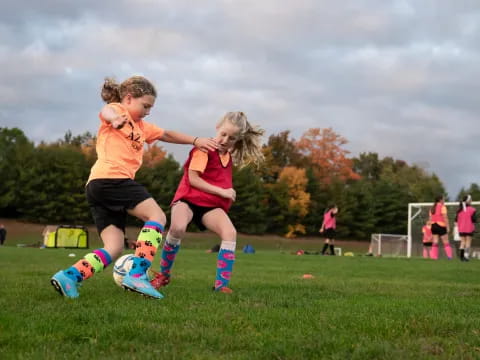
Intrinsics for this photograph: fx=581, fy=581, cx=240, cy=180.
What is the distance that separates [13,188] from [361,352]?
50.2 m

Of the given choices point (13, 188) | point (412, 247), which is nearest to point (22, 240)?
point (13, 188)

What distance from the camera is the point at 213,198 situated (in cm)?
588

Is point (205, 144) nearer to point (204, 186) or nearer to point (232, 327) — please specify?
point (204, 186)

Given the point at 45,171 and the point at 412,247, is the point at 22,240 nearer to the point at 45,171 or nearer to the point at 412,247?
the point at 45,171

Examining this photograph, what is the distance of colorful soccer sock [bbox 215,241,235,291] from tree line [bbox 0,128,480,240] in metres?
44.4

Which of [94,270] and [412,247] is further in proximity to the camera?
[412,247]

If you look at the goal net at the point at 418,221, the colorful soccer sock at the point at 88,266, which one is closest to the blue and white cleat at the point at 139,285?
the colorful soccer sock at the point at 88,266

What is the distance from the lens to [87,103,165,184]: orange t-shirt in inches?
191

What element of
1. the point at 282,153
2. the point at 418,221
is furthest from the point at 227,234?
the point at 282,153

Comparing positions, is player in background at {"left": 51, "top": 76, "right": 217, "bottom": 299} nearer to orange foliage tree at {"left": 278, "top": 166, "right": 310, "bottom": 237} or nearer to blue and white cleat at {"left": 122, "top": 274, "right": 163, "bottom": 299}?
blue and white cleat at {"left": 122, "top": 274, "right": 163, "bottom": 299}

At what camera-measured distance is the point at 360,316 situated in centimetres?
397

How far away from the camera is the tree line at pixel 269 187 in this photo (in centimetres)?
5022

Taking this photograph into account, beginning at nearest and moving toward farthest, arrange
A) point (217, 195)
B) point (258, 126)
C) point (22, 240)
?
point (217, 195) → point (258, 126) → point (22, 240)

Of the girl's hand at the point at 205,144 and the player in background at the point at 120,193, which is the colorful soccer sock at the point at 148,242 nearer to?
the player in background at the point at 120,193
